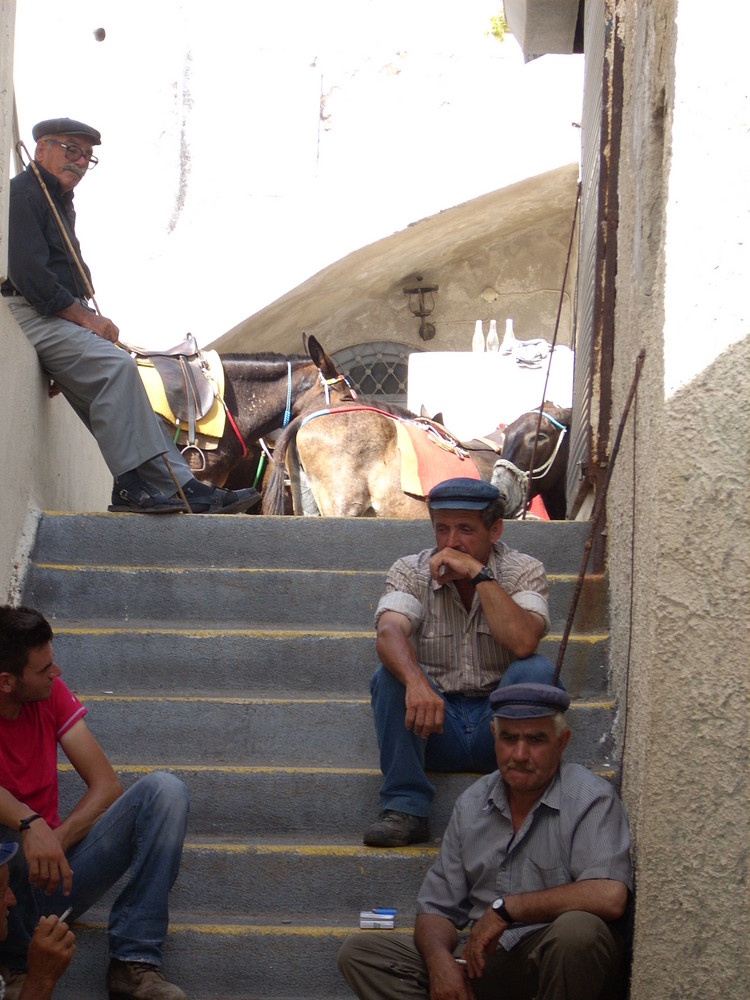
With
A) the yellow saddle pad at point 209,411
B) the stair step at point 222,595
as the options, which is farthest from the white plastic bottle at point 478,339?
the stair step at point 222,595

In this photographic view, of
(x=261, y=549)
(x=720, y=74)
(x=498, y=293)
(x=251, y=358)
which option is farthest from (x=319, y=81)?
(x=720, y=74)

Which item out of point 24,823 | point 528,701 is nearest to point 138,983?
point 24,823

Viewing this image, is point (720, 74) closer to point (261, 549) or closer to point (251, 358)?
point (261, 549)

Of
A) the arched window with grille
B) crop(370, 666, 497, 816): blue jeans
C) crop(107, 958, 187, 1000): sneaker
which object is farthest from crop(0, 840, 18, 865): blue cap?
the arched window with grille

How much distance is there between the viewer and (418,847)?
13.5 feet

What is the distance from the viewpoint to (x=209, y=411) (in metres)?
9.11

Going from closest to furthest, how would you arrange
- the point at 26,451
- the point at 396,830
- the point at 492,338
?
1. the point at 396,830
2. the point at 26,451
3. the point at 492,338

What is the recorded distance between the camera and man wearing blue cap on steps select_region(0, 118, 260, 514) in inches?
230

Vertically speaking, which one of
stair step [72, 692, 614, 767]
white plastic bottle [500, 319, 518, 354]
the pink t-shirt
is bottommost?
stair step [72, 692, 614, 767]

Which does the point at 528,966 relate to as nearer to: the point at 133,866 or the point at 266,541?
the point at 133,866

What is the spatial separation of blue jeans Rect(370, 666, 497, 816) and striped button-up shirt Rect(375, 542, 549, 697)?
0.24 ft

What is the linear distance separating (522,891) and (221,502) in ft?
10.5

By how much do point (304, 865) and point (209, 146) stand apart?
36.0 feet

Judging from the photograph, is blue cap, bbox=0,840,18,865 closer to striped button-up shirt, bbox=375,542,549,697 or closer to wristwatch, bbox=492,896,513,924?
wristwatch, bbox=492,896,513,924
